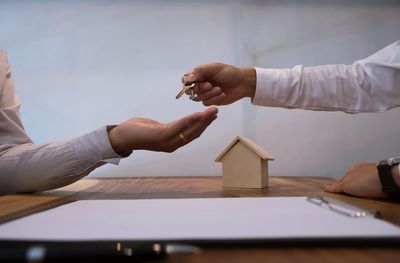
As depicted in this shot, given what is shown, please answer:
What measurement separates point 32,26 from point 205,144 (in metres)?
0.76

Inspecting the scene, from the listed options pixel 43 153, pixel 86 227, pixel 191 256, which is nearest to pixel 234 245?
pixel 191 256

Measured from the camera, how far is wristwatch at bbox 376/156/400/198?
23.6 inches

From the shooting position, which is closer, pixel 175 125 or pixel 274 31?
pixel 175 125

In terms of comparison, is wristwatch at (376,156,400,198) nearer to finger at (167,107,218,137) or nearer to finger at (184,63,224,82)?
finger at (167,107,218,137)

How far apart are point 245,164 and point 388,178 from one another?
0.32 m

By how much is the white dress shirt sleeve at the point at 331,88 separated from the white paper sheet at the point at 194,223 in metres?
0.48

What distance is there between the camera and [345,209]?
44 cm

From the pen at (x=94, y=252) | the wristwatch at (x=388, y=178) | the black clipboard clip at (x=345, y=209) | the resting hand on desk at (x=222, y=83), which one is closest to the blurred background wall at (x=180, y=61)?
the resting hand on desk at (x=222, y=83)

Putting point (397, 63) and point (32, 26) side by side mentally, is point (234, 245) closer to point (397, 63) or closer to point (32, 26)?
point (397, 63)

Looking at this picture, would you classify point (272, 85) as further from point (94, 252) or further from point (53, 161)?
point (94, 252)

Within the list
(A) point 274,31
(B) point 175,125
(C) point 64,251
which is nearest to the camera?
(C) point 64,251

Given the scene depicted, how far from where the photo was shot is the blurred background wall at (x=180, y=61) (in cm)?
147

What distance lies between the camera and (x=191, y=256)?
0.30 meters

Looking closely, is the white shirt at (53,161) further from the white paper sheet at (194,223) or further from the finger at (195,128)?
the white paper sheet at (194,223)
